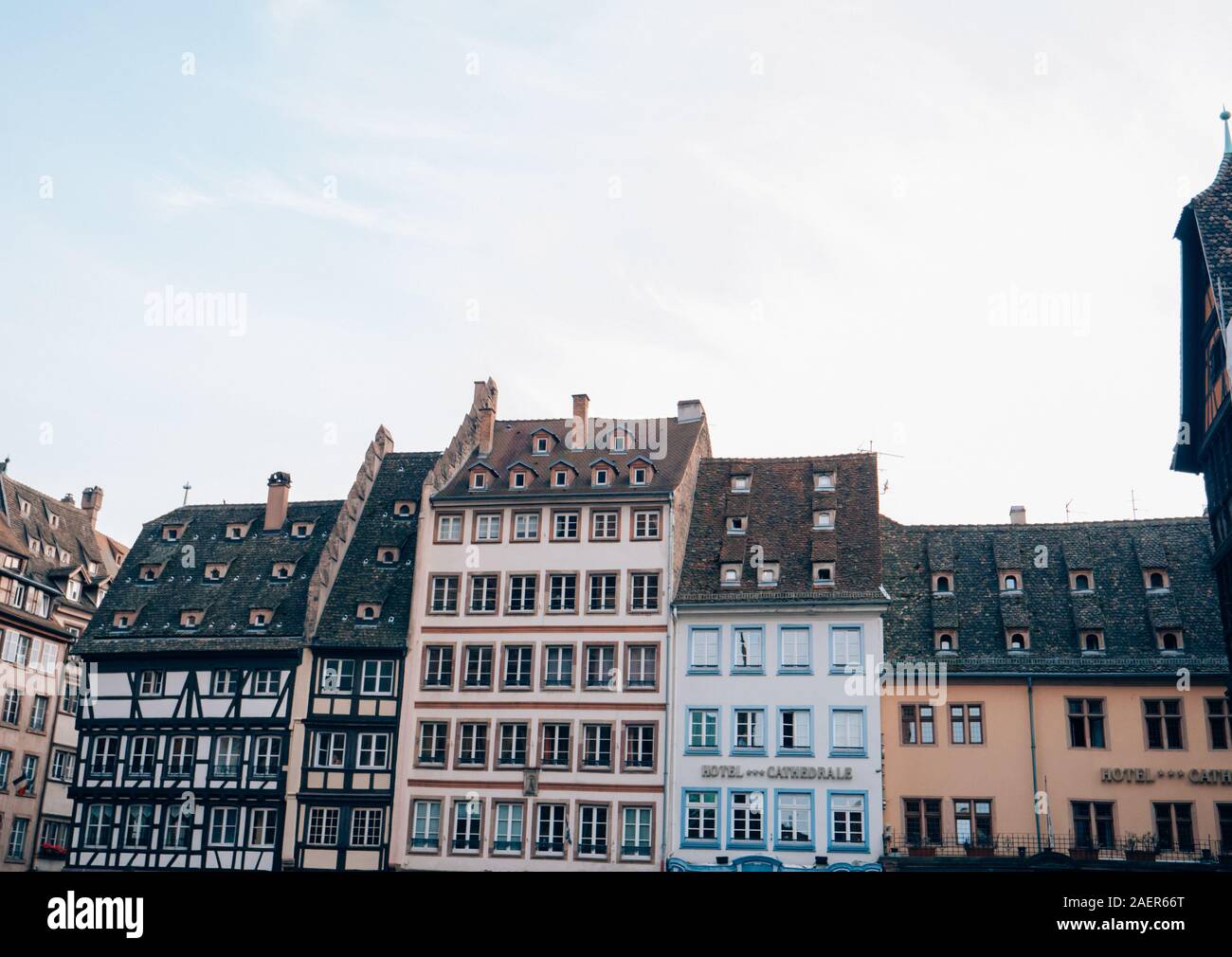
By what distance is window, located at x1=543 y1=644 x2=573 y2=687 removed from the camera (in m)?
47.2

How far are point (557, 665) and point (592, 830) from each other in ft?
19.6

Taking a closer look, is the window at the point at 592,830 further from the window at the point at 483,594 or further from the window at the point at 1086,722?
the window at the point at 1086,722

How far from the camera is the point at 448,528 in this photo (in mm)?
50250

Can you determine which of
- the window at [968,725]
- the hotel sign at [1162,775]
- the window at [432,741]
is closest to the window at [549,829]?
the window at [432,741]

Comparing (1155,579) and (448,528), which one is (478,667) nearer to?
(448,528)

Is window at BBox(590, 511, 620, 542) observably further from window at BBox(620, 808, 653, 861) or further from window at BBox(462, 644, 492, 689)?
window at BBox(620, 808, 653, 861)

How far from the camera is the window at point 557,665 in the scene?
47.2 metres

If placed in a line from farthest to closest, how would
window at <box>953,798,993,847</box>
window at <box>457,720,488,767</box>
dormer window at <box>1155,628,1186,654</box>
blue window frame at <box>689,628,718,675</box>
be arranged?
window at <box>457,720,488,767</box>, blue window frame at <box>689,628,718,675</box>, dormer window at <box>1155,628,1186,654</box>, window at <box>953,798,993,847</box>

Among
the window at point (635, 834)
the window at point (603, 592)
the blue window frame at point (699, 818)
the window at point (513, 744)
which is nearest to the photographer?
the blue window frame at point (699, 818)

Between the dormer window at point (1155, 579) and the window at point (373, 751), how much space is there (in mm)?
26948

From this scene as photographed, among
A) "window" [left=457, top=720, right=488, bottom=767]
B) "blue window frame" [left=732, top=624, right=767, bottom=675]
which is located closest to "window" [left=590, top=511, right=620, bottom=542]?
"blue window frame" [left=732, top=624, right=767, bottom=675]

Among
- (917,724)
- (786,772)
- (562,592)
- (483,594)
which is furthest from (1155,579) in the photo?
(483,594)

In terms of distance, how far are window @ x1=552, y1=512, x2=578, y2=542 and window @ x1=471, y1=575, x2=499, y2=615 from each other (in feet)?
9.24
